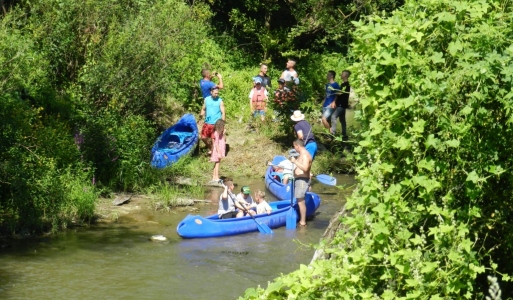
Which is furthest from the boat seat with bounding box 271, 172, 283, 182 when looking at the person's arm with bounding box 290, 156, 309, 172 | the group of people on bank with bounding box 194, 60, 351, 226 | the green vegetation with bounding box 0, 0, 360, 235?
the person's arm with bounding box 290, 156, 309, 172

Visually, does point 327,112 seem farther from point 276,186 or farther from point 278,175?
point 276,186

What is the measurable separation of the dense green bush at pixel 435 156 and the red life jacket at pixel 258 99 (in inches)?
594

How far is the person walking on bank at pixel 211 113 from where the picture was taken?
18344 millimetres

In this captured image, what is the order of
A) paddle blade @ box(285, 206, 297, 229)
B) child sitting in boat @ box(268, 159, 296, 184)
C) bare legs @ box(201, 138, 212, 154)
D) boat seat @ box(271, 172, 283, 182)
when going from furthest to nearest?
bare legs @ box(201, 138, 212, 154) < boat seat @ box(271, 172, 283, 182) < child sitting in boat @ box(268, 159, 296, 184) < paddle blade @ box(285, 206, 297, 229)

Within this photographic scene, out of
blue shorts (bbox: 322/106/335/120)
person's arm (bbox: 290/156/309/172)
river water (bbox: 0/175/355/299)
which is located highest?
blue shorts (bbox: 322/106/335/120)

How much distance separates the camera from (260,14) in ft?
89.9

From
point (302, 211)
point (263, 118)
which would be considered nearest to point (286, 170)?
point (302, 211)

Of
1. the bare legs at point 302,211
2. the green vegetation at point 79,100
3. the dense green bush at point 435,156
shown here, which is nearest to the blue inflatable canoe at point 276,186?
the green vegetation at point 79,100

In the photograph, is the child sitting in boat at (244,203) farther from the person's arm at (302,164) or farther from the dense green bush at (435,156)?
the dense green bush at (435,156)

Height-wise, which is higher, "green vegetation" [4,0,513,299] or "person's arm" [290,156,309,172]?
"green vegetation" [4,0,513,299]

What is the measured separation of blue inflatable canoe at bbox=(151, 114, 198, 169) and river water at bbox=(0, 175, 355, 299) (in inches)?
111

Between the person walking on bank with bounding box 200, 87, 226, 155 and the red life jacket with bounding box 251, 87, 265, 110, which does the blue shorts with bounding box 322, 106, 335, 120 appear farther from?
the person walking on bank with bounding box 200, 87, 226, 155

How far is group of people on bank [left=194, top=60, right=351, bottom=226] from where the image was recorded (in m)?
14.1

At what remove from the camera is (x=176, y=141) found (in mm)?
18953
